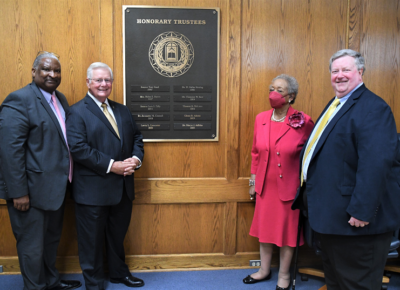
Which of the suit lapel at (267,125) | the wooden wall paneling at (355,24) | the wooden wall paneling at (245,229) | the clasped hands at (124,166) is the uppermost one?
the wooden wall paneling at (355,24)

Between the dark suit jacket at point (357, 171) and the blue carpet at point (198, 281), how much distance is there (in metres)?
1.10

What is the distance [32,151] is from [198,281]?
1630 mm

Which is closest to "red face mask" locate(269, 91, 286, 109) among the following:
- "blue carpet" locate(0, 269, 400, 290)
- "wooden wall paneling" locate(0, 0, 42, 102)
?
"blue carpet" locate(0, 269, 400, 290)

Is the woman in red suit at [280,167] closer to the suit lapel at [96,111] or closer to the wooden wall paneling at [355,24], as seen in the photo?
the wooden wall paneling at [355,24]

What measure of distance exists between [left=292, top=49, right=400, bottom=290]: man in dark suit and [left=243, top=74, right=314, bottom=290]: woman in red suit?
493 millimetres

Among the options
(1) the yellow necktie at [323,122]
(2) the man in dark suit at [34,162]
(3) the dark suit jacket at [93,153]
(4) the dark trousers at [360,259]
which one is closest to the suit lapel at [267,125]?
(1) the yellow necktie at [323,122]

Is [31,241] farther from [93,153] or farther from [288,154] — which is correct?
[288,154]

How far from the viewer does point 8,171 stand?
2037 millimetres

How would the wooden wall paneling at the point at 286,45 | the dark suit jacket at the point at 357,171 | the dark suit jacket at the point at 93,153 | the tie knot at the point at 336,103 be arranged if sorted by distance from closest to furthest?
the dark suit jacket at the point at 357,171 → the tie knot at the point at 336,103 → the dark suit jacket at the point at 93,153 → the wooden wall paneling at the point at 286,45

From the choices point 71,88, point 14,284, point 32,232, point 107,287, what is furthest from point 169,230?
point 71,88

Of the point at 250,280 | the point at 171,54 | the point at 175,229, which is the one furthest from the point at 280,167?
the point at 171,54

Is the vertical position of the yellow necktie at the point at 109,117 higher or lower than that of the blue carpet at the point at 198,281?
higher

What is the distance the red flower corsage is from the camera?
224 cm

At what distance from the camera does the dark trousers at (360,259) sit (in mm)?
1603
